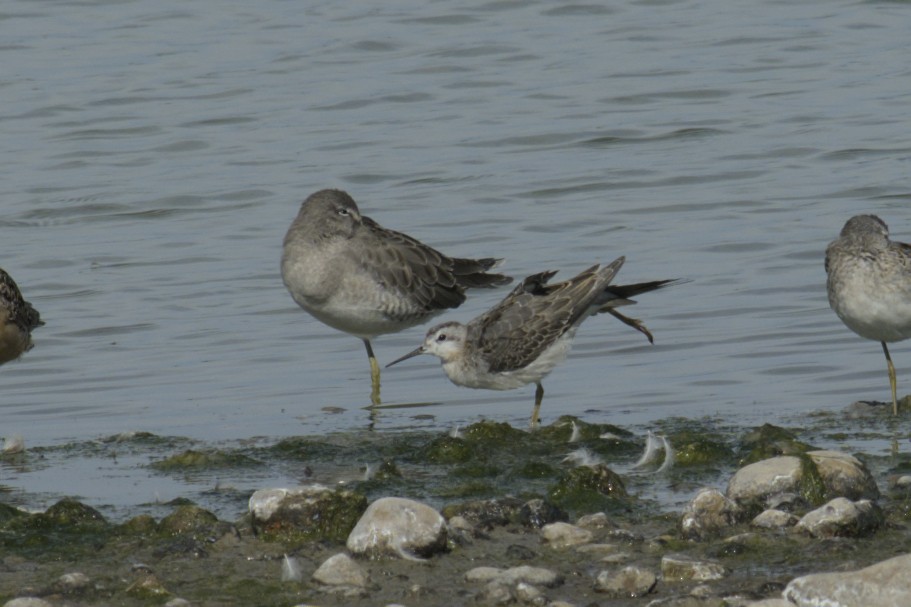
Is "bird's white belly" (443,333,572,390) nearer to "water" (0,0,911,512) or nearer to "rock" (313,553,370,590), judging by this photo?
"water" (0,0,911,512)

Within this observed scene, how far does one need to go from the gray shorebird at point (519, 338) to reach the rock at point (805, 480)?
10.5 ft

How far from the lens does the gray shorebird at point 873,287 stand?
10.6m

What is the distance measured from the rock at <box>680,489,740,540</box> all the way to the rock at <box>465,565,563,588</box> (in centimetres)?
80

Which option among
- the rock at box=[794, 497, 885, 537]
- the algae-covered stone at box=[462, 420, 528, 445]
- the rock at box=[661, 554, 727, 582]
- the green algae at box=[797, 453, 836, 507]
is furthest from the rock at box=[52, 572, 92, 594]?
the algae-covered stone at box=[462, 420, 528, 445]

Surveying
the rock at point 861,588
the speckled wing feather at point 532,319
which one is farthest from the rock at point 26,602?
the speckled wing feather at point 532,319

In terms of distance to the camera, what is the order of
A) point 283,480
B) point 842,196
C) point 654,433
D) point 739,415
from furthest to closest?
point 842,196
point 739,415
point 654,433
point 283,480

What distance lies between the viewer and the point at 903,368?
490 inches

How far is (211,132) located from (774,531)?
51.4 ft

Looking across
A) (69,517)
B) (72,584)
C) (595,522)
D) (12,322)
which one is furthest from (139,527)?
(12,322)

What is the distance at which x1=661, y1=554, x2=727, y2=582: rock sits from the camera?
661 centimetres

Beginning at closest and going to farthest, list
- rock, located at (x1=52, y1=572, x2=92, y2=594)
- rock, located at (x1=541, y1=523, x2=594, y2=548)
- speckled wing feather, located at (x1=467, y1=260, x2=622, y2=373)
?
rock, located at (x1=52, y1=572, x2=92, y2=594) → rock, located at (x1=541, y1=523, x2=594, y2=548) → speckled wing feather, located at (x1=467, y1=260, x2=622, y2=373)

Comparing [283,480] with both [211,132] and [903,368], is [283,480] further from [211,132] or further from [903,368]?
[211,132]

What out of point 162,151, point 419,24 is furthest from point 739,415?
point 419,24

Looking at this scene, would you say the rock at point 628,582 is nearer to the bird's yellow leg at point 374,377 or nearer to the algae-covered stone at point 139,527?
the algae-covered stone at point 139,527
